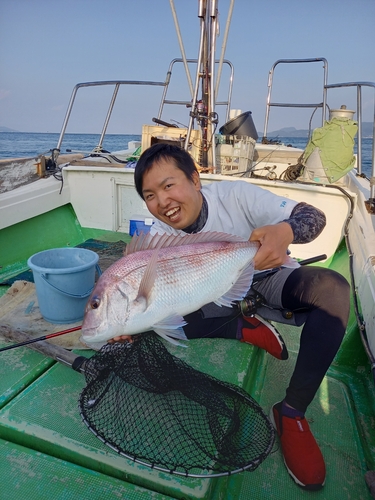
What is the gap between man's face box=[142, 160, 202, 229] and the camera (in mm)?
1989

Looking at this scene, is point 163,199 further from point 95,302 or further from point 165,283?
point 95,302

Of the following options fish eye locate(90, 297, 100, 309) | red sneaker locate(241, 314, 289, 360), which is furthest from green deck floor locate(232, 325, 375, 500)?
fish eye locate(90, 297, 100, 309)

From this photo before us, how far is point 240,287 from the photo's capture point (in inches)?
70.5

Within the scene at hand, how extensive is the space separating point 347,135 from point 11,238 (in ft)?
15.0

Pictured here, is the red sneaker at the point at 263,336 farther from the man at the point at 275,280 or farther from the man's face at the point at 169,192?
the man's face at the point at 169,192

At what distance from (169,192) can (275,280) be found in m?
0.93

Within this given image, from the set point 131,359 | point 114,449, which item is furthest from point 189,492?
point 131,359

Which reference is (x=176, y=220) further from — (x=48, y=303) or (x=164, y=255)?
(x=48, y=303)

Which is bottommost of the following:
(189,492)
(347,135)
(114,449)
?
(189,492)

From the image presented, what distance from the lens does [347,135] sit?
4.39 metres

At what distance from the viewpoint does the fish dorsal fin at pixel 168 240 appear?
5.88 ft

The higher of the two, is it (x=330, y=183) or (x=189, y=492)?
(x=330, y=183)

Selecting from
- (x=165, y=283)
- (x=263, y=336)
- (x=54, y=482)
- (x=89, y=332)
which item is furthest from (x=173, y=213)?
(x=54, y=482)

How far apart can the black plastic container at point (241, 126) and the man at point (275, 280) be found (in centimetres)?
444
